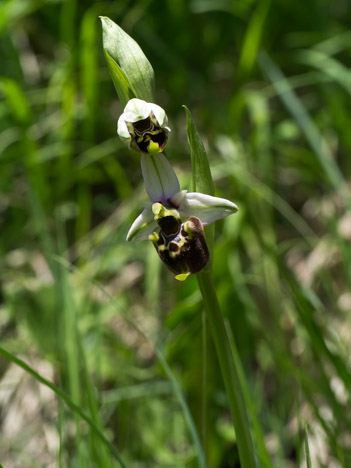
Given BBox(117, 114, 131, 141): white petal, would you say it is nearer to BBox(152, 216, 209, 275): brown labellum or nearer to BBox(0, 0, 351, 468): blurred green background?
BBox(152, 216, 209, 275): brown labellum

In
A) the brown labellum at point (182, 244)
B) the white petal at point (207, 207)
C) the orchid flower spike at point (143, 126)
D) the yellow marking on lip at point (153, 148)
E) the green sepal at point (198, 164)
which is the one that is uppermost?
the orchid flower spike at point (143, 126)

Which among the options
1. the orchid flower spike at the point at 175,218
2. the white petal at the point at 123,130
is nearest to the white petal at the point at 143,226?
the orchid flower spike at the point at 175,218

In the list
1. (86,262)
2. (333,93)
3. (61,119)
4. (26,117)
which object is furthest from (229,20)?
(86,262)

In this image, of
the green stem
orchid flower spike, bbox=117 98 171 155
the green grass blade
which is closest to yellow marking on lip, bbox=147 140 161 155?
orchid flower spike, bbox=117 98 171 155

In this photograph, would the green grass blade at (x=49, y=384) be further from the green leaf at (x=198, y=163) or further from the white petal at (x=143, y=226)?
the green leaf at (x=198, y=163)

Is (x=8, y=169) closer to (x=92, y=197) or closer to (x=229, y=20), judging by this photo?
(x=92, y=197)
